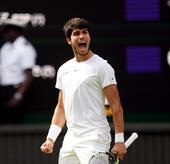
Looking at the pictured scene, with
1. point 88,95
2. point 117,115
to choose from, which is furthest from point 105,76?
point 117,115

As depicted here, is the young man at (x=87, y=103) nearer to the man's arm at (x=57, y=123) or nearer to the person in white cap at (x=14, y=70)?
the man's arm at (x=57, y=123)

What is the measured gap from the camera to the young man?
637cm

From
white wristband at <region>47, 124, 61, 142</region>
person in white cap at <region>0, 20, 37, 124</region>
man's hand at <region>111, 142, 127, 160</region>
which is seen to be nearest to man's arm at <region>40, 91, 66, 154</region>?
white wristband at <region>47, 124, 61, 142</region>

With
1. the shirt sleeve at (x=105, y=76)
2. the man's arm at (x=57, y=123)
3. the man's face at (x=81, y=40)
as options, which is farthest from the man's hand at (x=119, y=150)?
the man's face at (x=81, y=40)

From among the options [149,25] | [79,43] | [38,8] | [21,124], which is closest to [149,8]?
[149,25]

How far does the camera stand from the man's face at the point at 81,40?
21.1 feet

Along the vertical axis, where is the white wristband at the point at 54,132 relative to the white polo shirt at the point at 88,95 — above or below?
below

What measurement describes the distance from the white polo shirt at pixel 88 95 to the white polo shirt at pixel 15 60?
2.81 meters

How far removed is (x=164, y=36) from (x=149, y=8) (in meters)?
0.30

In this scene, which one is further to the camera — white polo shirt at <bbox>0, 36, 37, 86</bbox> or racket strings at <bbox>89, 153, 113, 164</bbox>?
white polo shirt at <bbox>0, 36, 37, 86</bbox>

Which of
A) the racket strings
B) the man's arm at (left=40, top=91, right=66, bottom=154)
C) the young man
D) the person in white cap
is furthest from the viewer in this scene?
the person in white cap

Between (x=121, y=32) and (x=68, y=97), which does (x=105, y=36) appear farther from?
(x=68, y=97)

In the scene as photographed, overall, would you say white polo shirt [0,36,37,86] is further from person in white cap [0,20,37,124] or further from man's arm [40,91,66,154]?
man's arm [40,91,66,154]

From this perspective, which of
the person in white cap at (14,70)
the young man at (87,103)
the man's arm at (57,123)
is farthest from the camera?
the person in white cap at (14,70)
